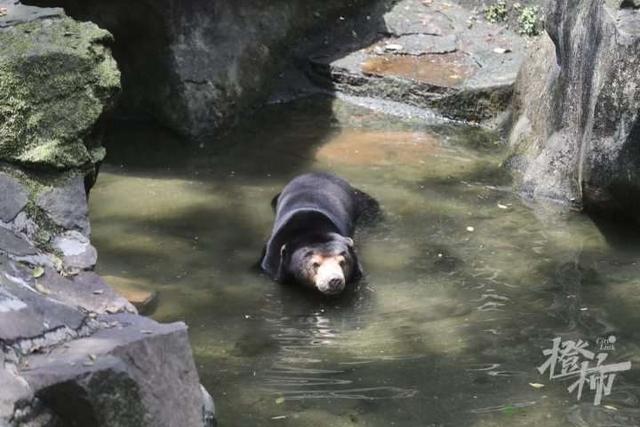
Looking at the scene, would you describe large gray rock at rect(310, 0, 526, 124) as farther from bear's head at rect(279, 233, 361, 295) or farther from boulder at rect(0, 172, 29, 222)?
boulder at rect(0, 172, 29, 222)

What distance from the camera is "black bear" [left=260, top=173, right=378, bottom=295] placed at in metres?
6.65

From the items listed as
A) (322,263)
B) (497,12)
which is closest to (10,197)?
(322,263)

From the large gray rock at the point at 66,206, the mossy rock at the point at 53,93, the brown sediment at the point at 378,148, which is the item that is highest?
the mossy rock at the point at 53,93

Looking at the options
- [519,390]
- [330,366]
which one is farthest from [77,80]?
[519,390]

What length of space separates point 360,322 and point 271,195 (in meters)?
2.18

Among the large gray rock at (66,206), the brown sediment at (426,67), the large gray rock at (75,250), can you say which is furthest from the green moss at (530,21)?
the large gray rock at (75,250)

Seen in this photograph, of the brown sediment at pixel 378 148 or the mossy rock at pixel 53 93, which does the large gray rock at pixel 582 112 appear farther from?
the mossy rock at pixel 53 93

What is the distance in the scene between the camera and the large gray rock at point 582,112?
270 inches

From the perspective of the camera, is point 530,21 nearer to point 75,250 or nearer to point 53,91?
point 53,91

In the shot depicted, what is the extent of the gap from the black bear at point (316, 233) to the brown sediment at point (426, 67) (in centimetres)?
234

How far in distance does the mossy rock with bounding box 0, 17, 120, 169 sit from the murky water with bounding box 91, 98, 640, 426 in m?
1.25

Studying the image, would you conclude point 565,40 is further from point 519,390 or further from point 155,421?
point 155,421

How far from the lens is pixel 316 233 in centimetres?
723

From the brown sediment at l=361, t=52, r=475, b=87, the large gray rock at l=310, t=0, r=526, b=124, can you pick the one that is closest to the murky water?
the large gray rock at l=310, t=0, r=526, b=124
